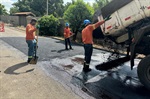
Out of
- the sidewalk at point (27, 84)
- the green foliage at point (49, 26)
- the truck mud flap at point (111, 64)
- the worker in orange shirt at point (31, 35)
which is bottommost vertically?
the sidewalk at point (27, 84)

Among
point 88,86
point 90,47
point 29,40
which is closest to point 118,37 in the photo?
point 90,47

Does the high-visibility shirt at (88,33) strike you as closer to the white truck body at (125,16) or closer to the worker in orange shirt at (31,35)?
the white truck body at (125,16)

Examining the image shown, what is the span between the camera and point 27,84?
581 cm

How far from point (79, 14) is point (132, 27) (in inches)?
411

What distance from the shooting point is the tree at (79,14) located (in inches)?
642

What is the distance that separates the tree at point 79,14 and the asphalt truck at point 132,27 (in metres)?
9.42

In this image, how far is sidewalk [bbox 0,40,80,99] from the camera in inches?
199

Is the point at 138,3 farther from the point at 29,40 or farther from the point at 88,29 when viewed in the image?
the point at 29,40

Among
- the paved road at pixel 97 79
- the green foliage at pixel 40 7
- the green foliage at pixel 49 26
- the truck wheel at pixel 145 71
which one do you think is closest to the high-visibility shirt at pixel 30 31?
the paved road at pixel 97 79

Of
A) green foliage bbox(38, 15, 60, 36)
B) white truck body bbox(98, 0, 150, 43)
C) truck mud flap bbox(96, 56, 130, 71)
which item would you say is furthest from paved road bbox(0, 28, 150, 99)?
green foliage bbox(38, 15, 60, 36)

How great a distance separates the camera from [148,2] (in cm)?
589

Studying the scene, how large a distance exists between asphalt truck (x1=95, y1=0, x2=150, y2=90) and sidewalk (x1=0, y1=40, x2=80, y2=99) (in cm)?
188

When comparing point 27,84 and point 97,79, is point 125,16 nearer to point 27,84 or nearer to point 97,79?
point 97,79

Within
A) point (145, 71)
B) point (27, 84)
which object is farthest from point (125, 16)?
point (27, 84)
